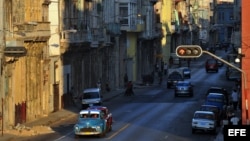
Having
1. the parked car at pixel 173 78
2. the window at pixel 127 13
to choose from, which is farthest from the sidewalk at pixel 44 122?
the window at pixel 127 13

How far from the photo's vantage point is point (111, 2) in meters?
90.2

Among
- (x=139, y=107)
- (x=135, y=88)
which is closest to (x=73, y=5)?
(x=139, y=107)

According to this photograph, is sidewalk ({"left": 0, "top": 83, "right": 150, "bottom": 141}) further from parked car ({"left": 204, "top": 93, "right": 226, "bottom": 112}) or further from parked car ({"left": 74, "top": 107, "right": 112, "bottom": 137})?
parked car ({"left": 204, "top": 93, "right": 226, "bottom": 112})

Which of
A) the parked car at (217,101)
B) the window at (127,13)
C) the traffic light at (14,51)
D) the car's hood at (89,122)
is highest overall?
the window at (127,13)

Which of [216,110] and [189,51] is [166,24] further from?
[189,51]

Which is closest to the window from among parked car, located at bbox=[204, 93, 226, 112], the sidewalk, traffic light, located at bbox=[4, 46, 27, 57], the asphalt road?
the asphalt road

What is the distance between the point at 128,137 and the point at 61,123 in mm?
10915

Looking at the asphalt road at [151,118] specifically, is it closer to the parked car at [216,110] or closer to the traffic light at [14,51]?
the parked car at [216,110]

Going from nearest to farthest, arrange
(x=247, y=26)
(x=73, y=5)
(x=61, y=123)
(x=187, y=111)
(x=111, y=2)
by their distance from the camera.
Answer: (x=247, y=26)
(x=61, y=123)
(x=187, y=111)
(x=73, y=5)
(x=111, y=2)

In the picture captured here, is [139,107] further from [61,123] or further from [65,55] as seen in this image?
[61,123]

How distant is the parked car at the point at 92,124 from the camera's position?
4359cm

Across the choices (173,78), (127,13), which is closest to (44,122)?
(173,78)

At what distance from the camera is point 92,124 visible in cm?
4375

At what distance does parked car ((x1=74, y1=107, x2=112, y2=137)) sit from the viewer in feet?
143
